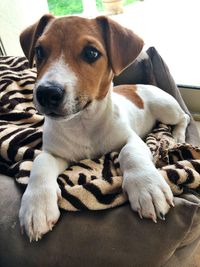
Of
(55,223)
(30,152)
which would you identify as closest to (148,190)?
(55,223)

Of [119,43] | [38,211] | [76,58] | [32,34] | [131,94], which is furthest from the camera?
[131,94]

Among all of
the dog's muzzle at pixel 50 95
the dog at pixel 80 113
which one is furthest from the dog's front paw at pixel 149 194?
the dog's muzzle at pixel 50 95

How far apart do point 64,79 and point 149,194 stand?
1.66 feet

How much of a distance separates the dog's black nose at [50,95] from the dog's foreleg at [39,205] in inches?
10.7

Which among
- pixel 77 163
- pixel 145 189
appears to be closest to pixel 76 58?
pixel 77 163

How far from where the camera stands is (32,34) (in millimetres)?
1499

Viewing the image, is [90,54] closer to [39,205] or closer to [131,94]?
[39,205]

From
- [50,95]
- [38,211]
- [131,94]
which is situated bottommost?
[131,94]

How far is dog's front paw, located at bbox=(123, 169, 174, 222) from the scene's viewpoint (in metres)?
1.05

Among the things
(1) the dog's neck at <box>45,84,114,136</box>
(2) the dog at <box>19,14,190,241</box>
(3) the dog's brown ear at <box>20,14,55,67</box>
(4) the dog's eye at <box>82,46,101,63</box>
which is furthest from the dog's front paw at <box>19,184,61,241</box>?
(3) the dog's brown ear at <box>20,14,55,67</box>

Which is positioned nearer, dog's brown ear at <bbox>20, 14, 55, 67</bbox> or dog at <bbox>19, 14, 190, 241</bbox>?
dog at <bbox>19, 14, 190, 241</bbox>

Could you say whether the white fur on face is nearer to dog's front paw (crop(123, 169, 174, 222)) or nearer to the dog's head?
the dog's head

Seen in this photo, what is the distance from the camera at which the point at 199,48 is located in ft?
Answer: 10.5

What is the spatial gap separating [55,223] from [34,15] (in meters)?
2.87
